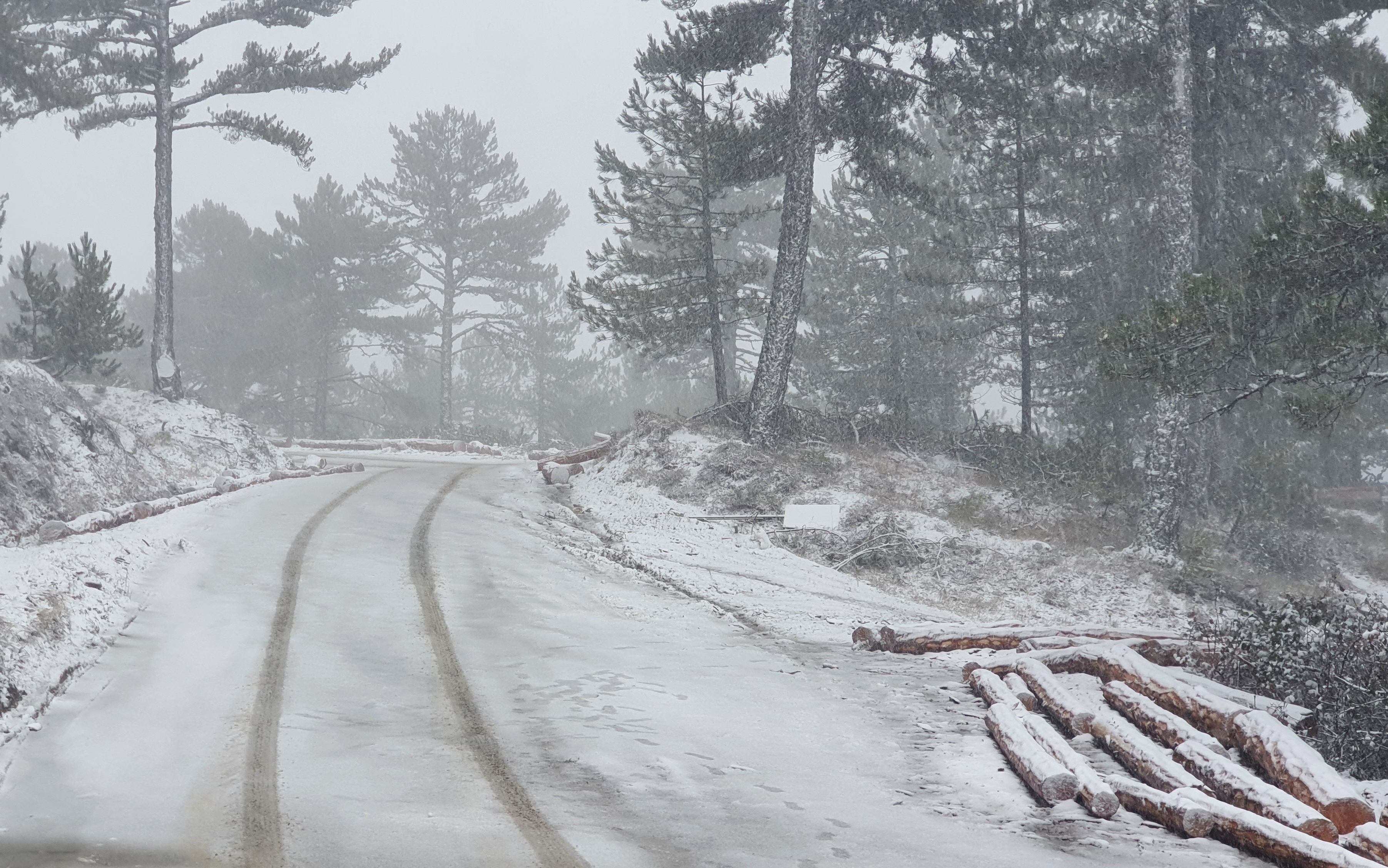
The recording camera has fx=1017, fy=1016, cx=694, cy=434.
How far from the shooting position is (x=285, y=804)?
518 centimetres

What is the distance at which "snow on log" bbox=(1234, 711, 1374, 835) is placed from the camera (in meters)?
4.58

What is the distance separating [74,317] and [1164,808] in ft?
74.4

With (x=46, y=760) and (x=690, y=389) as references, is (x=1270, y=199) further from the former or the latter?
(x=690, y=389)

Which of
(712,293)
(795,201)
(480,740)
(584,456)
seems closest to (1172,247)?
(795,201)

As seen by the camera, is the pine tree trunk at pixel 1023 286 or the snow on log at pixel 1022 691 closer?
the snow on log at pixel 1022 691

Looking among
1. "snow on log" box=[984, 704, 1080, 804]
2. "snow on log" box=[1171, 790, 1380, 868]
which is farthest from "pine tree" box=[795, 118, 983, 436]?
"snow on log" box=[1171, 790, 1380, 868]

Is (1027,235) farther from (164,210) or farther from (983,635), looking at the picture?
(164,210)

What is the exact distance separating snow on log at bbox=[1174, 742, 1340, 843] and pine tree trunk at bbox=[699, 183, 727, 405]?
17.3 meters

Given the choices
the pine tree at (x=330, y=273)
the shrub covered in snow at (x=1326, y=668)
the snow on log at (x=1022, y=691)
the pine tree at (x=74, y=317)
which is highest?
the pine tree at (x=330, y=273)

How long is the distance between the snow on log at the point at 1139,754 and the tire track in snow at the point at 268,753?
14.5ft

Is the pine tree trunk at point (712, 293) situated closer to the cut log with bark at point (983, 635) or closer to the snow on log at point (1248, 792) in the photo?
the cut log with bark at point (983, 635)

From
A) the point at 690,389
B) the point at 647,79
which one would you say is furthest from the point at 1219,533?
the point at 690,389

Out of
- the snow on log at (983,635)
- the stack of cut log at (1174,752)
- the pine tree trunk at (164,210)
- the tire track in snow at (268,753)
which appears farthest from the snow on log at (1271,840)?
the pine tree trunk at (164,210)

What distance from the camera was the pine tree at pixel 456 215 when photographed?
4447 cm
